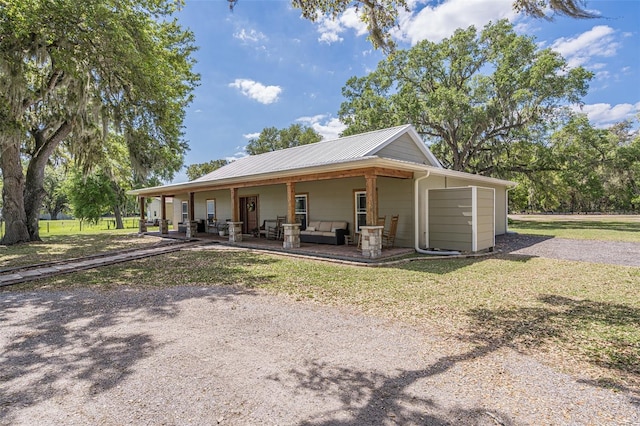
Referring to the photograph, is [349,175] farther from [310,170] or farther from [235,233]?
[235,233]

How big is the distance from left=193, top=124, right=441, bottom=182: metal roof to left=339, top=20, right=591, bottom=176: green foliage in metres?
7.84

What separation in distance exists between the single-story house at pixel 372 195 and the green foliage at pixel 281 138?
2217cm

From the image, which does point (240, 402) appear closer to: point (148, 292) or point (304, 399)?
point (304, 399)

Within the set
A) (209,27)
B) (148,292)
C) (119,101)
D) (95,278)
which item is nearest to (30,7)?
(119,101)

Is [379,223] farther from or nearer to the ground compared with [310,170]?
nearer to the ground

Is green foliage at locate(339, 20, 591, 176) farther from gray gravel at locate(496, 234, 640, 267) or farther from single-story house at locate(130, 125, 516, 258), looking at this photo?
gray gravel at locate(496, 234, 640, 267)

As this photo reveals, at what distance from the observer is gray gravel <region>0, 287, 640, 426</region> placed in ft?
7.30

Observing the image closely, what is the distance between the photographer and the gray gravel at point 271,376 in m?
2.22

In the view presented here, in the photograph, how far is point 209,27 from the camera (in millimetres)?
11891

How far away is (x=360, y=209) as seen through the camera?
35.9ft

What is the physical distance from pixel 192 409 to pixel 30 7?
9.64 m

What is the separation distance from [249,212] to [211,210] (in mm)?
2926

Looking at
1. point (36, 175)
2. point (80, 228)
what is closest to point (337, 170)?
point (36, 175)

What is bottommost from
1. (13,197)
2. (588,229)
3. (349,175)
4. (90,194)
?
(588,229)
